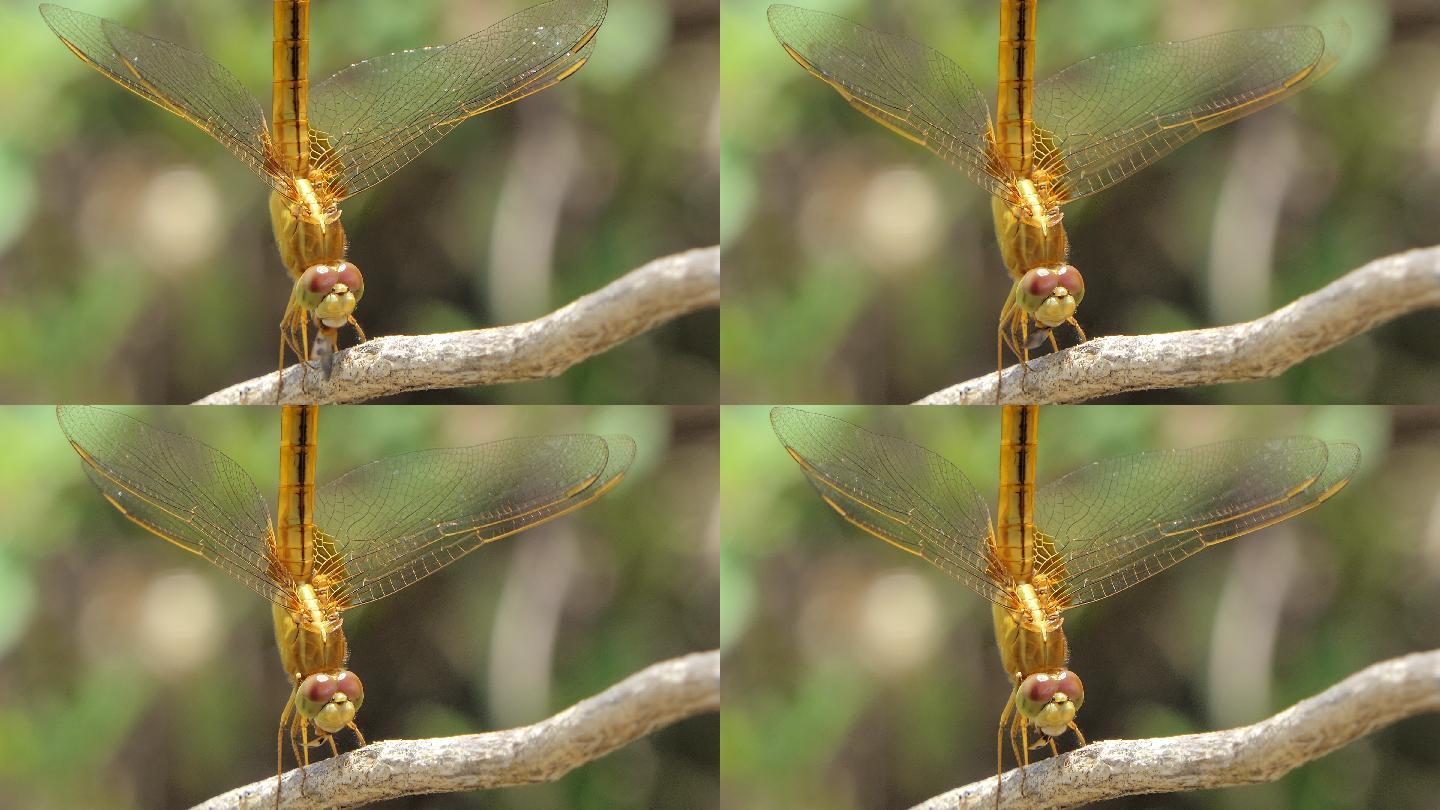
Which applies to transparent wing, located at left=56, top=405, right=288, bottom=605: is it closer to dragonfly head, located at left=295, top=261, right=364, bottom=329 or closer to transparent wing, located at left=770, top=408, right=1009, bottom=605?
dragonfly head, located at left=295, top=261, right=364, bottom=329

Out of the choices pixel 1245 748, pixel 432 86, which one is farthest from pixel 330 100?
pixel 1245 748

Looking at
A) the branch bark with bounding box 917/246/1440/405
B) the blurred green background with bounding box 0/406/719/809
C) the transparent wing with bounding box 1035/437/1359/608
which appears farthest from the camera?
the blurred green background with bounding box 0/406/719/809

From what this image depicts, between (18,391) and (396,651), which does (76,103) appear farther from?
(396,651)

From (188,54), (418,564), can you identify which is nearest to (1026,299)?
(418,564)

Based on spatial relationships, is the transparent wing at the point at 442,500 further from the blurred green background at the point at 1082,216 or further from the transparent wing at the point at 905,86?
the transparent wing at the point at 905,86

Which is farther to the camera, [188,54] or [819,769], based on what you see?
[819,769]

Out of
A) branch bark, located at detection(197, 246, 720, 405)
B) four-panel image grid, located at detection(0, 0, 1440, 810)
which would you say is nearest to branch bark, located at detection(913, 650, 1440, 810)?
four-panel image grid, located at detection(0, 0, 1440, 810)

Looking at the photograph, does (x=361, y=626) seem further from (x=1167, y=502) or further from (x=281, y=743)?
(x=1167, y=502)
